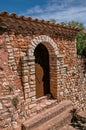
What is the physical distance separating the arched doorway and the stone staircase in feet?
2.58

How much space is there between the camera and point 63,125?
7016 millimetres

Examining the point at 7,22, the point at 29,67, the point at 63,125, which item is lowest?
the point at 63,125

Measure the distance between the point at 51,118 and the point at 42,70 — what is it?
6.79 ft

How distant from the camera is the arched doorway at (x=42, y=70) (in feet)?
25.8

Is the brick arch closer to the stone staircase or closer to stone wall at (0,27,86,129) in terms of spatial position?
stone wall at (0,27,86,129)

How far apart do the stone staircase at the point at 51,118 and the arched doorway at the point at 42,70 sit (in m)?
0.79

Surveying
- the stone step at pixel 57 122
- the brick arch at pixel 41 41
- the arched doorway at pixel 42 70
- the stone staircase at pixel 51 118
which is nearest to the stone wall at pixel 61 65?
the brick arch at pixel 41 41

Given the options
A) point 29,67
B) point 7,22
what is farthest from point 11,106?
point 7,22

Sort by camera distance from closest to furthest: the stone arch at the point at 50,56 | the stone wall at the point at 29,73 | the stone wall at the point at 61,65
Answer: the stone wall at the point at 29,73 → the stone wall at the point at 61,65 → the stone arch at the point at 50,56

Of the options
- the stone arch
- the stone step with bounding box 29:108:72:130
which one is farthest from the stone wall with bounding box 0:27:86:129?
the stone step with bounding box 29:108:72:130

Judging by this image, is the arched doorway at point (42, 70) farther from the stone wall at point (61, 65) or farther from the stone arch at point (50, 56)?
the stone wall at point (61, 65)

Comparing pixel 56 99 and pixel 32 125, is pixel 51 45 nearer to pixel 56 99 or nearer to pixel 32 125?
pixel 56 99

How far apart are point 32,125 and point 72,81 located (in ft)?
11.4

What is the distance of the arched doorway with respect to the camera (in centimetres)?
788
